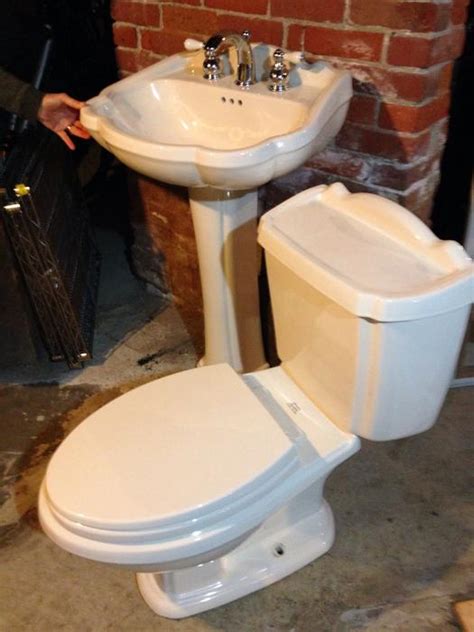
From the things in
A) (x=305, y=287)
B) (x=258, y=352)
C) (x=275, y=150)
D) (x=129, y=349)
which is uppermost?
(x=275, y=150)

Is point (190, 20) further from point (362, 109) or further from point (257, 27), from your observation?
point (362, 109)

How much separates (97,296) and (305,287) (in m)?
1.38

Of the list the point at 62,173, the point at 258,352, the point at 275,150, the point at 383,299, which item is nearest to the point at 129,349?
the point at 258,352

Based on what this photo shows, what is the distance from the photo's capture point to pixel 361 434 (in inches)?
45.7

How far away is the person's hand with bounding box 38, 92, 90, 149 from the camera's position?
1.63 m

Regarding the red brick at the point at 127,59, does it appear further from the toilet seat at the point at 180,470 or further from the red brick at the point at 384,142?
the toilet seat at the point at 180,470

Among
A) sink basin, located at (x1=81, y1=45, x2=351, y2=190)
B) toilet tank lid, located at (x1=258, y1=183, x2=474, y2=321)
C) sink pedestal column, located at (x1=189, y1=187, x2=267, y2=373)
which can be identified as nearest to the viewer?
toilet tank lid, located at (x1=258, y1=183, x2=474, y2=321)

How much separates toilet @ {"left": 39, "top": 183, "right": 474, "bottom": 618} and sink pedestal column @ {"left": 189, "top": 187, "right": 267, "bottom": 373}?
12.2 inches

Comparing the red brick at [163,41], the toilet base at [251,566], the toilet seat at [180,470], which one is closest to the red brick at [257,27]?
the red brick at [163,41]

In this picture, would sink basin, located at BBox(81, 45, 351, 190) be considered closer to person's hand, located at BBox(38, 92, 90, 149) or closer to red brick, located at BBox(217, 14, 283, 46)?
red brick, located at BBox(217, 14, 283, 46)

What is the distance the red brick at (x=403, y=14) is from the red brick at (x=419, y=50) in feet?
0.07

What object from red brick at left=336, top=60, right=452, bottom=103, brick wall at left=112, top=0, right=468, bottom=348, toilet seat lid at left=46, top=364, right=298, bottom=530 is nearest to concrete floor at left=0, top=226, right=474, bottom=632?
toilet seat lid at left=46, top=364, right=298, bottom=530

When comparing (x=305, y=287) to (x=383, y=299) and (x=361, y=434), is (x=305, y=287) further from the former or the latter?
(x=361, y=434)

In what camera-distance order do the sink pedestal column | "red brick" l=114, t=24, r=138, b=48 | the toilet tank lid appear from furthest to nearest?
"red brick" l=114, t=24, r=138, b=48 → the sink pedestal column → the toilet tank lid
